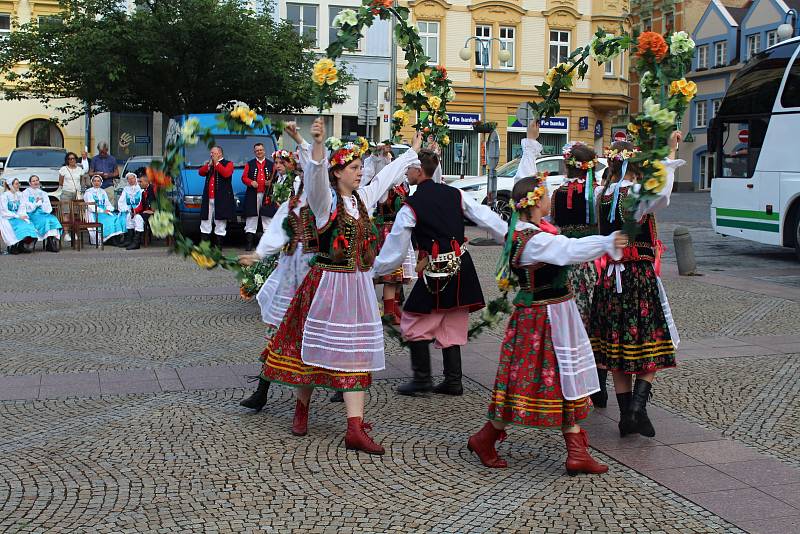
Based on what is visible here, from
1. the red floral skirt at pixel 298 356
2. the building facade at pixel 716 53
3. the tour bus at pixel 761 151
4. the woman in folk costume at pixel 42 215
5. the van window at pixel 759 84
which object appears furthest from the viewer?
the building facade at pixel 716 53

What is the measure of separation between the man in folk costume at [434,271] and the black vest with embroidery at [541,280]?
141 cm

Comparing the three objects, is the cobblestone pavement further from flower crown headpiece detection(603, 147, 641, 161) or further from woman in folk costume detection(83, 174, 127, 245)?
woman in folk costume detection(83, 174, 127, 245)

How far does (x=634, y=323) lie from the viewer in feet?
21.1

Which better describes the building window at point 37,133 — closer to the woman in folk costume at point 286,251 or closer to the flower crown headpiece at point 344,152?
the woman in folk costume at point 286,251

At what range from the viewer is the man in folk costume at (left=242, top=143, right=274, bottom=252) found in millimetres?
18875

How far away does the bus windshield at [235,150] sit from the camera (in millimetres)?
20234

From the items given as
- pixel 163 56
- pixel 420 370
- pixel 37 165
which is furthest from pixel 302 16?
pixel 420 370

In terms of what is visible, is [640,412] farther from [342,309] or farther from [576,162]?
[342,309]

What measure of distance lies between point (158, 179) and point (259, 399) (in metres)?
1.80

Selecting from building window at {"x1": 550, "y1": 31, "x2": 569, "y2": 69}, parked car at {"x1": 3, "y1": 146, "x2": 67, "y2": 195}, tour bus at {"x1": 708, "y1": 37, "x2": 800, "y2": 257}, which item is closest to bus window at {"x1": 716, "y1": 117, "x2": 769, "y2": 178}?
tour bus at {"x1": 708, "y1": 37, "x2": 800, "y2": 257}

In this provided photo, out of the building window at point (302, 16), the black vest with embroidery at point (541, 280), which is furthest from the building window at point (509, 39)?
the black vest with embroidery at point (541, 280)

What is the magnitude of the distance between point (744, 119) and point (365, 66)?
27.0 metres

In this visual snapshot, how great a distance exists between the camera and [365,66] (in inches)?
1721

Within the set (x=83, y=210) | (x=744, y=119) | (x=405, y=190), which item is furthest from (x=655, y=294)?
(x=83, y=210)
